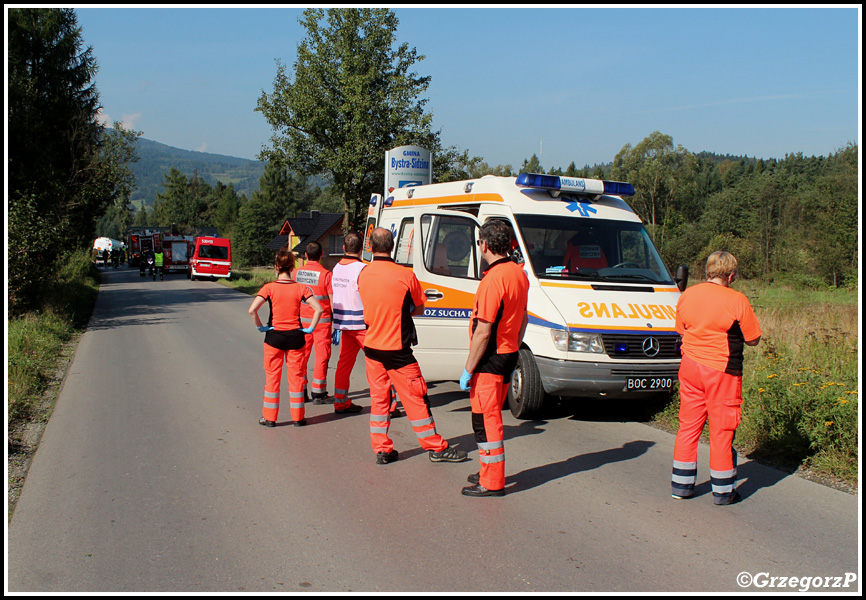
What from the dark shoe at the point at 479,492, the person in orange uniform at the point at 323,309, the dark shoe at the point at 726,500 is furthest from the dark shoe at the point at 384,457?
the dark shoe at the point at 726,500

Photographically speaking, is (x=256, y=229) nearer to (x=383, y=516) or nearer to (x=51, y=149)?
(x=51, y=149)

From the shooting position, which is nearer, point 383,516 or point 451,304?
point 383,516

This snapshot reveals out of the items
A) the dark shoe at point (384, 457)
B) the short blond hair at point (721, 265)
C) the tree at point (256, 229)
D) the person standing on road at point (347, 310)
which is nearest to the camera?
the short blond hair at point (721, 265)

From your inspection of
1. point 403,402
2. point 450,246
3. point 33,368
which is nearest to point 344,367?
point 450,246

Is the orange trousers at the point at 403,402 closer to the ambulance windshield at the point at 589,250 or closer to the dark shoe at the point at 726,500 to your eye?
the dark shoe at the point at 726,500

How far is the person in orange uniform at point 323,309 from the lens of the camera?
7.73 meters

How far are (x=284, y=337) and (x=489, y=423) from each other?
9.14 ft

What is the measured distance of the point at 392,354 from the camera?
5.69 meters

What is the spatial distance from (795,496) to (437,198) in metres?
5.58

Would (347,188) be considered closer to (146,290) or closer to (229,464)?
(146,290)

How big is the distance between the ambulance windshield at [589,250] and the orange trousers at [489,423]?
2.70 meters

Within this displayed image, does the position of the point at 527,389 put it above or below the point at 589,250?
below

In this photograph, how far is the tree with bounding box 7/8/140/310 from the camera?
15.0 metres

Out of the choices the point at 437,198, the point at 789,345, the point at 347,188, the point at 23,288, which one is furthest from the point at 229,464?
the point at 347,188
